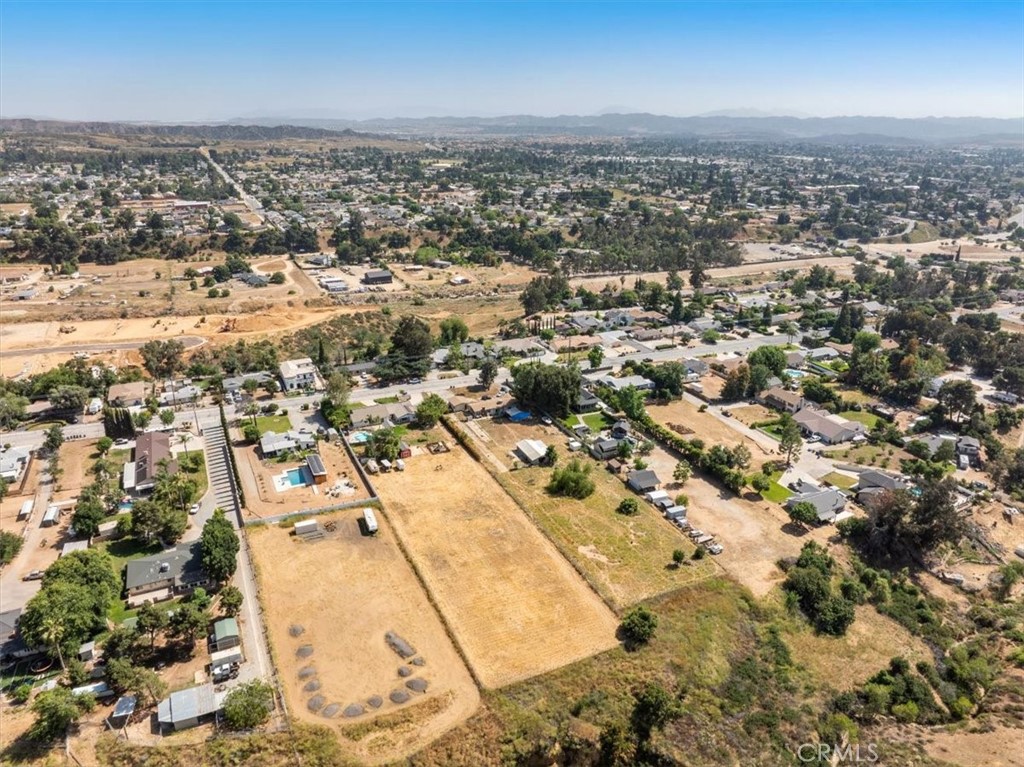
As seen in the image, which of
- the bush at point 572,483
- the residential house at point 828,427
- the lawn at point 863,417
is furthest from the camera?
the lawn at point 863,417

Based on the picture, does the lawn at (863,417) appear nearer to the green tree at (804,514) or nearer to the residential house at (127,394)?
the green tree at (804,514)

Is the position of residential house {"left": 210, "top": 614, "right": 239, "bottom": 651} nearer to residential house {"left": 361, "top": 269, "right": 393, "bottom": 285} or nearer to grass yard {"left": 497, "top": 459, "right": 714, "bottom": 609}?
grass yard {"left": 497, "top": 459, "right": 714, "bottom": 609}

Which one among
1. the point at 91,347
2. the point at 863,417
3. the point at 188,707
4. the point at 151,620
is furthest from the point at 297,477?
the point at 863,417

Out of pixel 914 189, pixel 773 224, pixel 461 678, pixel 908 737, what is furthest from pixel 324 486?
pixel 914 189

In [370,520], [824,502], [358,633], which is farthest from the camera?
[824,502]

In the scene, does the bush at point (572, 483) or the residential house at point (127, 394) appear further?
the residential house at point (127, 394)

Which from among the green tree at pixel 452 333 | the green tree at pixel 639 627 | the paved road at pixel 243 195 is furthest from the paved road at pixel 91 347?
the paved road at pixel 243 195

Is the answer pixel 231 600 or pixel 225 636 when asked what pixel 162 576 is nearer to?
pixel 231 600
